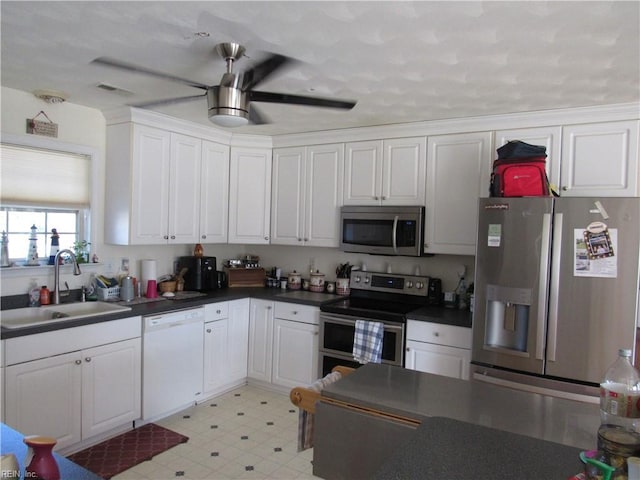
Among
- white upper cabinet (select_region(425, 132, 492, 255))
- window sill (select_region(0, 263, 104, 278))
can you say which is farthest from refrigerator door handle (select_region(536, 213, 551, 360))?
window sill (select_region(0, 263, 104, 278))

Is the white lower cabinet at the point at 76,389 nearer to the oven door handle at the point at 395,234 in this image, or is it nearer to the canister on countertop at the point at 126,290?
the canister on countertop at the point at 126,290

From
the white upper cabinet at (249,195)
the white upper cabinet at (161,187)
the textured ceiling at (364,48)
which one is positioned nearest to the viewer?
the textured ceiling at (364,48)

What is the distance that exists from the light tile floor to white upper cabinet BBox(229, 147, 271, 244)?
5.06 ft

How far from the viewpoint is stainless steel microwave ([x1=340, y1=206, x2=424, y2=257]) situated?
362 cm

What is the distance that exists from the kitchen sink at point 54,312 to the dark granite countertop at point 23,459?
164 cm

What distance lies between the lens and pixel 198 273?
13.4 ft

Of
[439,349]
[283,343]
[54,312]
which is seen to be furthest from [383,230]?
[54,312]

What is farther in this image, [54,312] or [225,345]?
[225,345]

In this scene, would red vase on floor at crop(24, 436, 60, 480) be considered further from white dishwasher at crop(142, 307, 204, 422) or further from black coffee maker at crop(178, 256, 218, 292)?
black coffee maker at crop(178, 256, 218, 292)

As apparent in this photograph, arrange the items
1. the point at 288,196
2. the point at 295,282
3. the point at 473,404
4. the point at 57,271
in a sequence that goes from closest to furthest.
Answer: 1. the point at 473,404
2. the point at 57,271
3. the point at 288,196
4. the point at 295,282

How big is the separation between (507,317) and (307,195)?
2162 millimetres

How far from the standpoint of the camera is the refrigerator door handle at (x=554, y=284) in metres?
2.61

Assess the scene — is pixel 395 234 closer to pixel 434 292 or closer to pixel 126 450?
pixel 434 292

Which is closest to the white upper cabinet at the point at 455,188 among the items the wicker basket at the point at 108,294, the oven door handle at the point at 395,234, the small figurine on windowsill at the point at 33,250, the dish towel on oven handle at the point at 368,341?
the oven door handle at the point at 395,234
